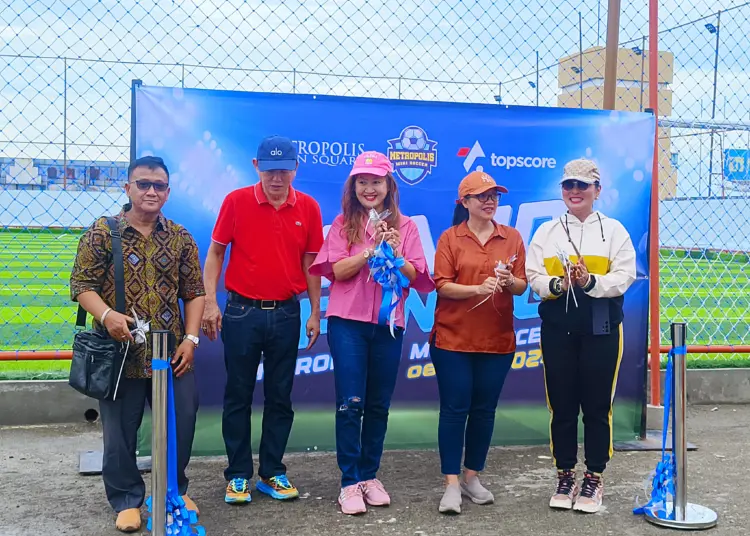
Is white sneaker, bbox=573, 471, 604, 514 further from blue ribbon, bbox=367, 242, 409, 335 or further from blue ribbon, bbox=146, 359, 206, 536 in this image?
blue ribbon, bbox=146, 359, 206, 536

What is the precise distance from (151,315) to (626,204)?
10.9 ft

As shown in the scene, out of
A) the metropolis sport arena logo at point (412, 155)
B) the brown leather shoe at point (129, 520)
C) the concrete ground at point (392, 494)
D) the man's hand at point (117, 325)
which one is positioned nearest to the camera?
the man's hand at point (117, 325)

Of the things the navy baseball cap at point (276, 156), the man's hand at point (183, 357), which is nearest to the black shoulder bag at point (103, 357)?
the man's hand at point (183, 357)

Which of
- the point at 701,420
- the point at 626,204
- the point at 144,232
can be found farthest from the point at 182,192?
the point at 701,420

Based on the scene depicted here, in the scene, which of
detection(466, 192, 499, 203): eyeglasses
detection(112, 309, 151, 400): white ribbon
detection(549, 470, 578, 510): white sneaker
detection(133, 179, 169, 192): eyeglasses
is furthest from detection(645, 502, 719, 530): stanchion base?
detection(133, 179, 169, 192): eyeglasses

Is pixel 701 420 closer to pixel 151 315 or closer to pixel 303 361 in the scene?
pixel 303 361

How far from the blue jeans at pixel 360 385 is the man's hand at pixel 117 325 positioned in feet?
3.44

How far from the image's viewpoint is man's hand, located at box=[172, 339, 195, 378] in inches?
154

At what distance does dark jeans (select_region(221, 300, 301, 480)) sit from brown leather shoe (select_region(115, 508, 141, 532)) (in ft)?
1.85

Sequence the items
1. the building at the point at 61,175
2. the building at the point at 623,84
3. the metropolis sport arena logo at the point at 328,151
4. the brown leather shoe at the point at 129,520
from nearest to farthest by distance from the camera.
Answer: the brown leather shoe at the point at 129,520, the metropolis sport arena logo at the point at 328,151, the building at the point at 623,84, the building at the point at 61,175

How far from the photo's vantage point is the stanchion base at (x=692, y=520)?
396 centimetres

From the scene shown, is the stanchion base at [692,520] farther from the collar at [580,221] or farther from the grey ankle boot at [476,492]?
the collar at [580,221]

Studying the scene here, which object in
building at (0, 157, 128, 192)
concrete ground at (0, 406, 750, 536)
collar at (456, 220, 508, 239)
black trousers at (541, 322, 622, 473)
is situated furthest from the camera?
building at (0, 157, 128, 192)

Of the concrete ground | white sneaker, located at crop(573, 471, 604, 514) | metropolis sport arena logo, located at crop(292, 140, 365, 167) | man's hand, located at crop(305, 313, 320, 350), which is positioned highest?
metropolis sport arena logo, located at crop(292, 140, 365, 167)
